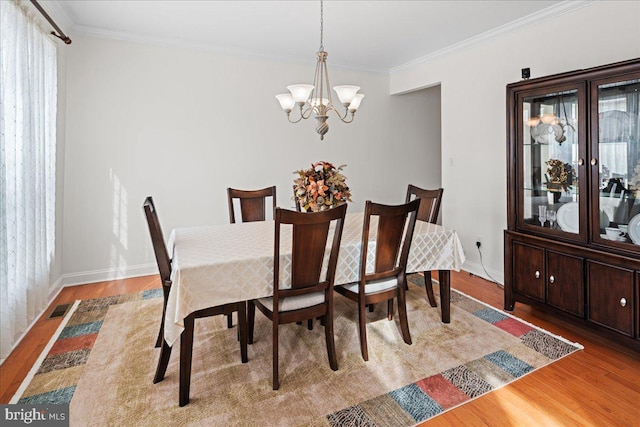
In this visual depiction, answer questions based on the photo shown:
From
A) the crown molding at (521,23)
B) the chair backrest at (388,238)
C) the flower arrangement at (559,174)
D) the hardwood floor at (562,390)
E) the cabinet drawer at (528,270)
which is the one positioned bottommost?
the hardwood floor at (562,390)

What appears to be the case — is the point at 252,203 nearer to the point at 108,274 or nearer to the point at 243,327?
the point at 243,327

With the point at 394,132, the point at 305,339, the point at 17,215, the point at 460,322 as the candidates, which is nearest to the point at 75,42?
the point at 17,215

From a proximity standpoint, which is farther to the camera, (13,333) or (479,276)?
(479,276)

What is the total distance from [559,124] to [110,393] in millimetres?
3484

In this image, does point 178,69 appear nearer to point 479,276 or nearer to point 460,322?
point 460,322

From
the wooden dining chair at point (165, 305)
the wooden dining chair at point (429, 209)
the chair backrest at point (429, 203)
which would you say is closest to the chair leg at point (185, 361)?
the wooden dining chair at point (165, 305)

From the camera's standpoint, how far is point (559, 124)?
103 inches

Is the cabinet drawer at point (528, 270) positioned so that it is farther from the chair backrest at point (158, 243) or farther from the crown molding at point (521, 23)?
the chair backrest at point (158, 243)

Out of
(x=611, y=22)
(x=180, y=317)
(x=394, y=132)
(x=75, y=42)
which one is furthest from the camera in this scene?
(x=394, y=132)

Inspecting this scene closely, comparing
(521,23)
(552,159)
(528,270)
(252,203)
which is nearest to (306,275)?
(252,203)

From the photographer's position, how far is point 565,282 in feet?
8.25

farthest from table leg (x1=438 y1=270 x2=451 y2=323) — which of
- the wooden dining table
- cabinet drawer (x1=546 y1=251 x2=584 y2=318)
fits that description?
cabinet drawer (x1=546 y1=251 x2=584 y2=318)

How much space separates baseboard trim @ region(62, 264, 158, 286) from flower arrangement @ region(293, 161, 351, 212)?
2.46m

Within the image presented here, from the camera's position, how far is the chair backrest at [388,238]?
2080 mm
